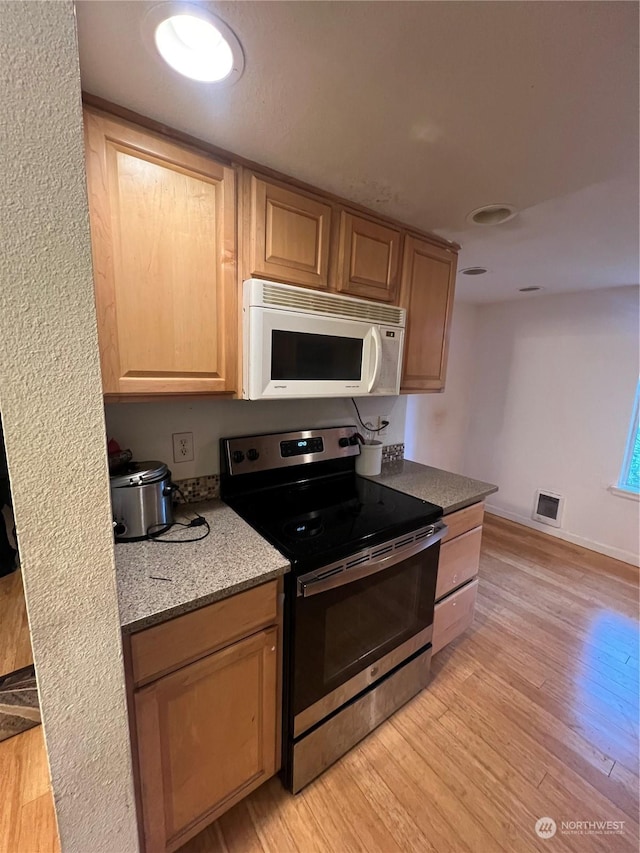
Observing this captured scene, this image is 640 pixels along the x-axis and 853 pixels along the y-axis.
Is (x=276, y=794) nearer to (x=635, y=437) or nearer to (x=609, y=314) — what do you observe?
(x=635, y=437)

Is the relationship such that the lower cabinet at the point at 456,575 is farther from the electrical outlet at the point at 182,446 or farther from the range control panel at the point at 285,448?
the electrical outlet at the point at 182,446

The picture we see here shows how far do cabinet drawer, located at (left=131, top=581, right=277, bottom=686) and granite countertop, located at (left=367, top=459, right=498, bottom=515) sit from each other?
92 centimetres

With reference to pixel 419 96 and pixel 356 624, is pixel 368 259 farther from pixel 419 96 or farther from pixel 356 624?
pixel 356 624

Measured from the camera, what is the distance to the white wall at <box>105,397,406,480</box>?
140 centimetres

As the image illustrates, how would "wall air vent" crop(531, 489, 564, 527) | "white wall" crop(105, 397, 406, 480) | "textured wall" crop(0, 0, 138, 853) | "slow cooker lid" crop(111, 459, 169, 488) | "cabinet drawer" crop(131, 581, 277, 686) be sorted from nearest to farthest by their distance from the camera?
1. "textured wall" crop(0, 0, 138, 853)
2. "cabinet drawer" crop(131, 581, 277, 686)
3. "slow cooker lid" crop(111, 459, 169, 488)
4. "white wall" crop(105, 397, 406, 480)
5. "wall air vent" crop(531, 489, 564, 527)

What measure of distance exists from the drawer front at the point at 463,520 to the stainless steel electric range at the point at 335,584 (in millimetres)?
143

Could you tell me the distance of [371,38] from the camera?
0.75 metres

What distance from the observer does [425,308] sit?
186 cm

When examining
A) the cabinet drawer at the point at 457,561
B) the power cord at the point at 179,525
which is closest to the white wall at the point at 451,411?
the cabinet drawer at the point at 457,561

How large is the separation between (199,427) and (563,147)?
1622mm

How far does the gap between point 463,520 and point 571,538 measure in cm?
231

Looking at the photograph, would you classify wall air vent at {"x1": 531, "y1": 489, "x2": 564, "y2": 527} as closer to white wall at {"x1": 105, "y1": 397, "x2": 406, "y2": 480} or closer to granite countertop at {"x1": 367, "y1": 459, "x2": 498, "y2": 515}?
granite countertop at {"x1": 367, "y1": 459, "x2": 498, "y2": 515}

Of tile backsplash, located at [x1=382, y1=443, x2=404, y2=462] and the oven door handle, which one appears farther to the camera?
tile backsplash, located at [x1=382, y1=443, x2=404, y2=462]

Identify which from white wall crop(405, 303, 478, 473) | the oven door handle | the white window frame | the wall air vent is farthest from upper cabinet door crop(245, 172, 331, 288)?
the wall air vent
